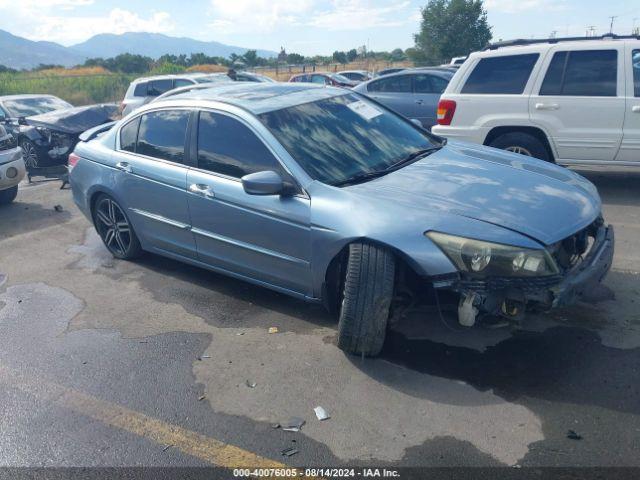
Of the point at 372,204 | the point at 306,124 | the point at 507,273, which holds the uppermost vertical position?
the point at 306,124

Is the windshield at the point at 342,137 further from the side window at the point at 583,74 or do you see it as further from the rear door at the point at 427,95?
the rear door at the point at 427,95

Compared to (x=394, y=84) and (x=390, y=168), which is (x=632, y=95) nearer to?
(x=390, y=168)

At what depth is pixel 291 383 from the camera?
3.37 metres

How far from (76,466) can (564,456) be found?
2.43 m

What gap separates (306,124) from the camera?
416cm

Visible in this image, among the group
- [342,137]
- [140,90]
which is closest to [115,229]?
[342,137]

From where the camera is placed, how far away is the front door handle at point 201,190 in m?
4.21

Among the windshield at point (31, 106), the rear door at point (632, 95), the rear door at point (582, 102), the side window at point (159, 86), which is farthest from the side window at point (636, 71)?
the windshield at point (31, 106)

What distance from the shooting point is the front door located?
376 centimetres

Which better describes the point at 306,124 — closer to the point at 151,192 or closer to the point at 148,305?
the point at 151,192

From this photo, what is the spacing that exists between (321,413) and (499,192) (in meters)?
1.82

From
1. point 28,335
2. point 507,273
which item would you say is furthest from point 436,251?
point 28,335

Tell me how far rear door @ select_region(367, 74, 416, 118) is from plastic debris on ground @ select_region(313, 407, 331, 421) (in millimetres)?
9481

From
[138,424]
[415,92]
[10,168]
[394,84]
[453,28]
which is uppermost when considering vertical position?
[453,28]
